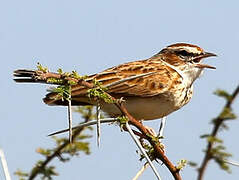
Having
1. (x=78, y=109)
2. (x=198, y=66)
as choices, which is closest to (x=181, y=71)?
(x=198, y=66)

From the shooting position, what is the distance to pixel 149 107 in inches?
245

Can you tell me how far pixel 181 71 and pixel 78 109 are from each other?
3.01m

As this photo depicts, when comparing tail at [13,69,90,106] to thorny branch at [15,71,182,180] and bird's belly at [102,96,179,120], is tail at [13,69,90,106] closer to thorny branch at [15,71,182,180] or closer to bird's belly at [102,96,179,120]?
thorny branch at [15,71,182,180]

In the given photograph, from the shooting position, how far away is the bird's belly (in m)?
6.14

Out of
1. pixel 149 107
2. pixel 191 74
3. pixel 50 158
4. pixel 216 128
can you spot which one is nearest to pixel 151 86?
pixel 149 107

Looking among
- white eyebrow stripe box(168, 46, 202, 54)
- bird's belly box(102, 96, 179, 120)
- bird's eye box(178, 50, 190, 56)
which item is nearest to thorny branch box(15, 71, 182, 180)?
bird's belly box(102, 96, 179, 120)

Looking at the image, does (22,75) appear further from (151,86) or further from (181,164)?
(151,86)

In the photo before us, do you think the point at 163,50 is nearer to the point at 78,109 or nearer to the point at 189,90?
the point at 189,90

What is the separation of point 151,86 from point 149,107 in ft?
1.18

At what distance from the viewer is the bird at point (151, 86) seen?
591 centimetres

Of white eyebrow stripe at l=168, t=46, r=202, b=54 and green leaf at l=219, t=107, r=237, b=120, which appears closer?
green leaf at l=219, t=107, r=237, b=120

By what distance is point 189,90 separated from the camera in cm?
674

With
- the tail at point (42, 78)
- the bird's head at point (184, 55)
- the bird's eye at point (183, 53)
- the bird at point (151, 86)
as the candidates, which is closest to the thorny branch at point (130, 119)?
the tail at point (42, 78)

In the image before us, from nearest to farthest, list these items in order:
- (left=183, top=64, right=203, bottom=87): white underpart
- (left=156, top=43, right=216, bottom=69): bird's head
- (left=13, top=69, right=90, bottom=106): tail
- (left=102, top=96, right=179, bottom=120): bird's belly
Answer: (left=13, top=69, right=90, bottom=106): tail → (left=102, top=96, right=179, bottom=120): bird's belly → (left=183, top=64, right=203, bottom=87): white underpart → (left=156, top=43, right=216, bottom=69): bird's head
